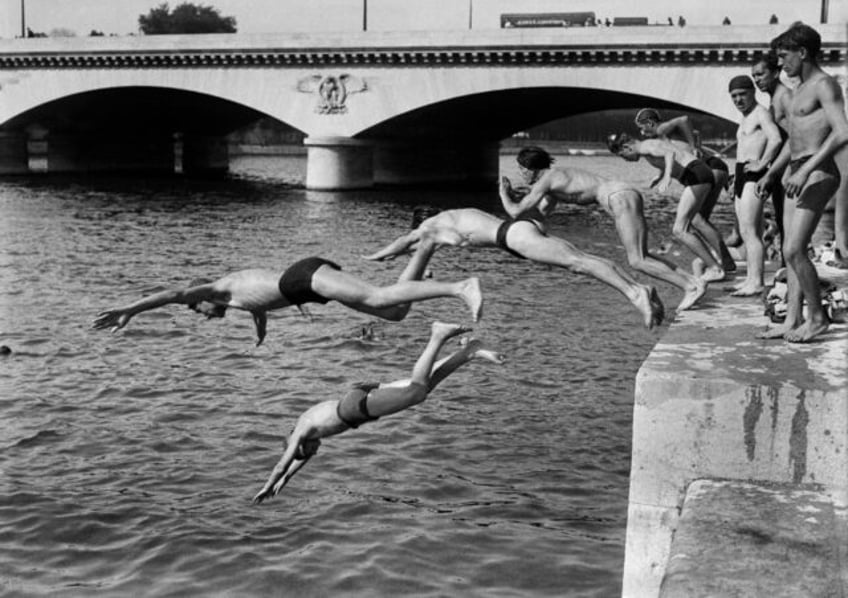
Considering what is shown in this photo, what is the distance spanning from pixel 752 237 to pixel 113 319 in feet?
21.6

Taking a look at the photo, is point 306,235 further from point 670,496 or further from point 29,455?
point 670,496

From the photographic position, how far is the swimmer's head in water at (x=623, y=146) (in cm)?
1300

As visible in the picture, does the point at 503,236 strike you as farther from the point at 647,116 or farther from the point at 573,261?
the point at 647,116

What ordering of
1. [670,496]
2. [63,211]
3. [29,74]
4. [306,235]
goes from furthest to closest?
[29,74], [63,211], [306,235], [670,496]

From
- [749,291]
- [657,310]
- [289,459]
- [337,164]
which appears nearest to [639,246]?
[749,291]

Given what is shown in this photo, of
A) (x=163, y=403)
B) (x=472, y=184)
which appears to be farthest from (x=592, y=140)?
(x=163, y=403)

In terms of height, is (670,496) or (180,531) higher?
(670,496)

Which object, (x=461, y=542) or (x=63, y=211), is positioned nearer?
(x=461, y=542)

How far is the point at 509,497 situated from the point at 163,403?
5.69 metres

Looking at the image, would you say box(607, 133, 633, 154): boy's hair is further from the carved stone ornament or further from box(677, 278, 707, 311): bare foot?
the carved stone ornament

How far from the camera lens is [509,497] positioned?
1228 centimetres

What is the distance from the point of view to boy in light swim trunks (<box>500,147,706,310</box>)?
11.7 m

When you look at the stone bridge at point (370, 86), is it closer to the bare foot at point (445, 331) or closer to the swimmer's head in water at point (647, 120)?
the swimmer's head in water at point (647, 120)

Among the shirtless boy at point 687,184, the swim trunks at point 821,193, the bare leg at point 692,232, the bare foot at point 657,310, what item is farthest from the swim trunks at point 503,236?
the bare leg at point 692,232
